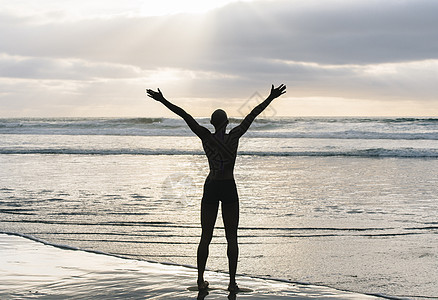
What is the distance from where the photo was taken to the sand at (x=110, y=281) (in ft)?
17.1

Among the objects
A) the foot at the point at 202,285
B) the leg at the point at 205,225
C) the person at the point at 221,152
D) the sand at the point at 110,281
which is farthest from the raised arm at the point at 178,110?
the sand at the point at 110,281

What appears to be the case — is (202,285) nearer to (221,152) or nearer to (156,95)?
(221,152)

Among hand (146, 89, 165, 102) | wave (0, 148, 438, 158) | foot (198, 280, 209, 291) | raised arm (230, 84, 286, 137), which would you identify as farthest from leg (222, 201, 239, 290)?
wave (0, 148, 438, 158)

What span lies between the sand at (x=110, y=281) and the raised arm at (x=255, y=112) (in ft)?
5.51

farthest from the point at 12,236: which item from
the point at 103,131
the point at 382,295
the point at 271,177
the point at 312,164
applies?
the point at 103,131

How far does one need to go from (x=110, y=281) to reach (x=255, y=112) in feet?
8.29

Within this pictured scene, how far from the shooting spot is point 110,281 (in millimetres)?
5715

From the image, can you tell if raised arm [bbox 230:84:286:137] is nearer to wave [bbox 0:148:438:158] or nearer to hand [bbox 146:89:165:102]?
hand [bbox 146:89:165:102]

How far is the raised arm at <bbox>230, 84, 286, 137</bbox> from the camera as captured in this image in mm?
5018

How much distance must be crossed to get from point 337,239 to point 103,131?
40.5 m

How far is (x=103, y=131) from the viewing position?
46.4 metres

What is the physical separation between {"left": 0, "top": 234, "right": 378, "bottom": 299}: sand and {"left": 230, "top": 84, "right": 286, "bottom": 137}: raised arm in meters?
1.68

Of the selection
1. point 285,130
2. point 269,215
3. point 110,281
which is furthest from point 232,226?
point 285,130

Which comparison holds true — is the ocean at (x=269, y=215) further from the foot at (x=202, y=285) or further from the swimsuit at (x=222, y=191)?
the swimsuit at (x=222, y=191)
